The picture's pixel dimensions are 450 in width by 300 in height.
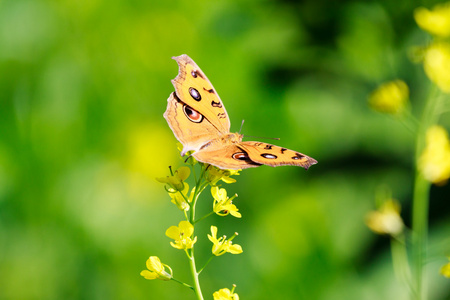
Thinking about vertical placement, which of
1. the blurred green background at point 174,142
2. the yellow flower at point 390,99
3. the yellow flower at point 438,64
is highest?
the yellow flower at point 438,64

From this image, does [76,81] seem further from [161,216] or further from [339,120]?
[339,120]

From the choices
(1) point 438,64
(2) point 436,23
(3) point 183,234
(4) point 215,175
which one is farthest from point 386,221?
(3) point 183,234

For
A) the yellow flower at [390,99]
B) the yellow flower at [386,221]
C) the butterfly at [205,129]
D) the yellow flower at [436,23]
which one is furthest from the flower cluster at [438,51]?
the butterfly at [205,129]

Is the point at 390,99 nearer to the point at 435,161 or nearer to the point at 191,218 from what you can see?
the point at 435,161

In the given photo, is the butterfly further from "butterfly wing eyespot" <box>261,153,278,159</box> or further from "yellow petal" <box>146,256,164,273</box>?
"yellow petal" <box>146,256,164,273</box>

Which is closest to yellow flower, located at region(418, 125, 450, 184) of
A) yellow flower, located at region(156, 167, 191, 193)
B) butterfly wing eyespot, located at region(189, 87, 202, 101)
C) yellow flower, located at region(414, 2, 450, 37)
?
yellow flower, located at region(414, 2, 450, 37)

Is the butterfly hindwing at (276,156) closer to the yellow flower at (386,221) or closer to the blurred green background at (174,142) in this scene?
the yellow flower at (386,221)
